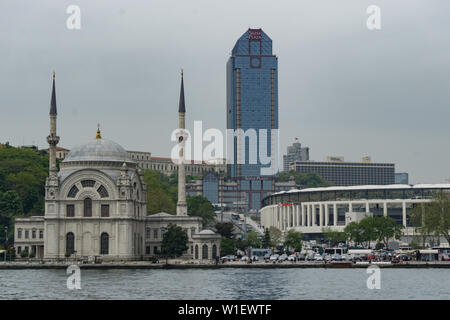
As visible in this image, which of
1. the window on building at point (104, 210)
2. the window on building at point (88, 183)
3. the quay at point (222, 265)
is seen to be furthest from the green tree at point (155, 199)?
the quay at point (222, 265)

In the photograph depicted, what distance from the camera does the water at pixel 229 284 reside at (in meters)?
68.0

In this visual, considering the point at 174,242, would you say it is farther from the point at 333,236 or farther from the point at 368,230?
the point at 333,236

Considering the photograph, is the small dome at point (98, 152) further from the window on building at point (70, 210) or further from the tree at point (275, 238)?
the tree at point (275, 238)

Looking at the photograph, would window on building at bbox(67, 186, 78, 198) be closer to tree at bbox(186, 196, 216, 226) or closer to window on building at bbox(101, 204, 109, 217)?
window on building at bbox(101, 204, 109, 217)

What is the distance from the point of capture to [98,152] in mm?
121375

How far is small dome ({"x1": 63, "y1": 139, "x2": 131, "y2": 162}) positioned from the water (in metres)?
22.9

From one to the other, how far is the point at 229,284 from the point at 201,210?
80880 millimetres

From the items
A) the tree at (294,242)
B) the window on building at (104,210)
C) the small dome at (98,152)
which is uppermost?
the small dome at (98,152)

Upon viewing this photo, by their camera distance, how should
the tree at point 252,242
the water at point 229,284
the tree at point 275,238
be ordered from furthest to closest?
the tree at point 275,238, the tree at point 252,242, the water at point 229,284

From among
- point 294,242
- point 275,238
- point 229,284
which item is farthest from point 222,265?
point 275,238

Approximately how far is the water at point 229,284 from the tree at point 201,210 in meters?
54.6
